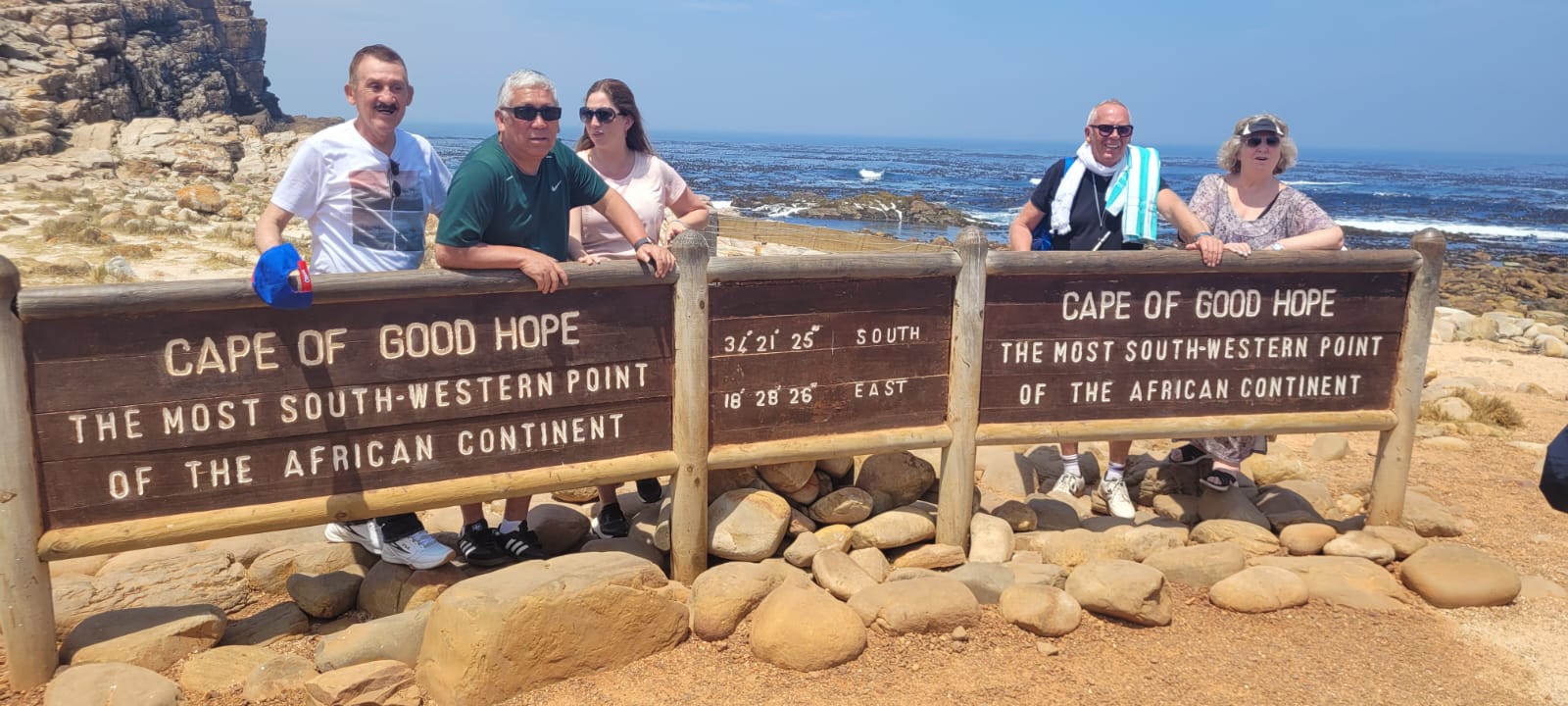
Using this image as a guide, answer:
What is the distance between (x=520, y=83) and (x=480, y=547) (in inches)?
78.0

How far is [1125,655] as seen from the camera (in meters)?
3.89

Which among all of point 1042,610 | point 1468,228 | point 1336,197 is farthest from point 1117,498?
point 1336,197

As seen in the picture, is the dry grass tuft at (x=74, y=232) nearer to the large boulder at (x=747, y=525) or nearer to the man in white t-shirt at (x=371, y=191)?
the man in white t-shirt at (x=371, y=191)

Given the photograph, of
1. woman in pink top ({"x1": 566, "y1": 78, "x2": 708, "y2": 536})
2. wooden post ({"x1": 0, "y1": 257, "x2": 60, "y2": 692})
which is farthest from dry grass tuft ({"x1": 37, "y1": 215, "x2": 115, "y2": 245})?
wooden post ({"x1": 0, "y1": 257, "x2": 60, "y2": 692})

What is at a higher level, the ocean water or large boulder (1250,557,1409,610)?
large boulder (1250,557,1409,610)

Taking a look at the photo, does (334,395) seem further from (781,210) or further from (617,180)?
(781,210)

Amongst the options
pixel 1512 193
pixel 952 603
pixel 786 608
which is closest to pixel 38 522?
pixel 786 608

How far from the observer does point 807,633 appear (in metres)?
3.74

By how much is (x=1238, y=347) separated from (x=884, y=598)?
2.22m

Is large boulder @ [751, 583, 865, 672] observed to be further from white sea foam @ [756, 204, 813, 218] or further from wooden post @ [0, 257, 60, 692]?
white sea foam @ [756, 204, 813, 218]

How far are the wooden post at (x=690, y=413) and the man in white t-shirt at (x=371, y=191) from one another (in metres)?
1.02

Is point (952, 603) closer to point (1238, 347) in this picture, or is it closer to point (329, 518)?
point (1238, 347)

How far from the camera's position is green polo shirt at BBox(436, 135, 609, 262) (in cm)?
392

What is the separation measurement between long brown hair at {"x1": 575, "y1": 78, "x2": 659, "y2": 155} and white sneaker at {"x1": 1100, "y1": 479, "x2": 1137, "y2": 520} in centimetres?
301
